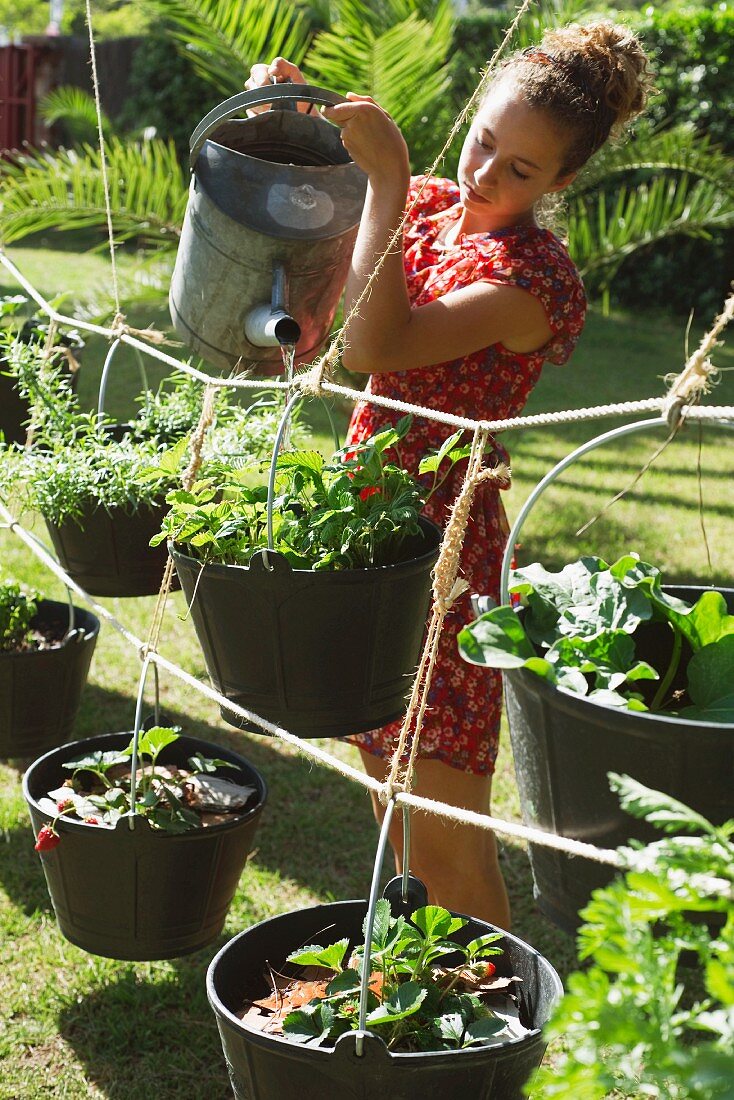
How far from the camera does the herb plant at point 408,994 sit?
1255 millimetres

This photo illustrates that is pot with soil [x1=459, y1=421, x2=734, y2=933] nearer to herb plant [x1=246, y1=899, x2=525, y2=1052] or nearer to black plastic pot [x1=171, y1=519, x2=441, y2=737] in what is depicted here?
herb plant [x1=246, y1=899, x2=525, y2=1052]

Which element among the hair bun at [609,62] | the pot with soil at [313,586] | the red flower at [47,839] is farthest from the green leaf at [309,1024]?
the hair bun at [609,62]

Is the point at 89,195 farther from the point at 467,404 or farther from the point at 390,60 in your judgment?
the point at 467,404

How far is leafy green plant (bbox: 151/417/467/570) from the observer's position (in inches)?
59.0

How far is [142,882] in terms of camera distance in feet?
6.55

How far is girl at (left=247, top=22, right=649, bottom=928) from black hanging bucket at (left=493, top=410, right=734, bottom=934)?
2.01ft

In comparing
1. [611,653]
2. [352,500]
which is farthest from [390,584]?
[611,653]

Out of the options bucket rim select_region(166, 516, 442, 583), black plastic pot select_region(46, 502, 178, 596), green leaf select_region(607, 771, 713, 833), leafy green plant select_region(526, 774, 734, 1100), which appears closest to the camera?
leafy green plant select_region(526, 774, 734, 1100)

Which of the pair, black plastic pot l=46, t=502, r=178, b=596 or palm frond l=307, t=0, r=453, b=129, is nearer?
black plastic pot l=46, t=502, r=178, b=596

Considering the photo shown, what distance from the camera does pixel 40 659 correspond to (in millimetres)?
2758

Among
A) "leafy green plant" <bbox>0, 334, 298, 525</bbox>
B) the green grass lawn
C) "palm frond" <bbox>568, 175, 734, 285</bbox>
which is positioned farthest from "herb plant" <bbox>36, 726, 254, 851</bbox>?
"palm frond" <bbox>568, 175, 734, 285</bbox>

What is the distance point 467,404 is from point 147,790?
89 cm

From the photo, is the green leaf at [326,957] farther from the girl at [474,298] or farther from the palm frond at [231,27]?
the palm frond at [231,27]

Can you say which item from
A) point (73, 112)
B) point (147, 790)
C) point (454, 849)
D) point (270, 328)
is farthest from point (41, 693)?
point (73, 112)
